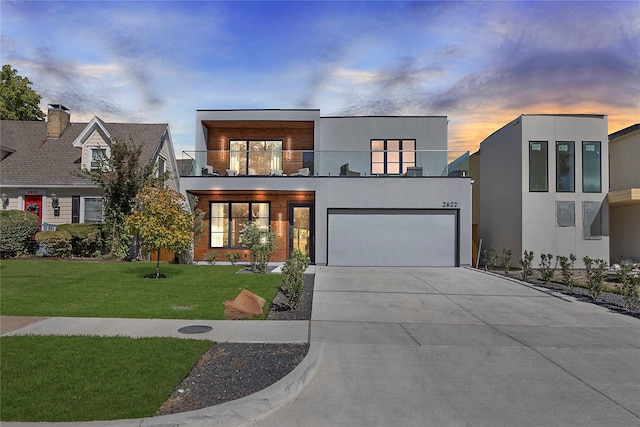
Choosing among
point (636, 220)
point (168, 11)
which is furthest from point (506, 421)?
point (636, 220)

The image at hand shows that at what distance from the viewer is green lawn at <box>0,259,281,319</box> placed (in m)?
7.68

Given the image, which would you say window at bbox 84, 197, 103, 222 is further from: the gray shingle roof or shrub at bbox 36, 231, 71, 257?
shrub at bbox 36, 231, 71, 257

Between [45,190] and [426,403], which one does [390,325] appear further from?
[45,190]

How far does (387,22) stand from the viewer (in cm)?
1143

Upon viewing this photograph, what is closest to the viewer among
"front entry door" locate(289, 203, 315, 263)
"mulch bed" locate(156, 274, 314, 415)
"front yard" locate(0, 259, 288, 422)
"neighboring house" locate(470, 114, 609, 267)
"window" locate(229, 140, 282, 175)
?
"front yard" locate(0, 259, 288, 422)

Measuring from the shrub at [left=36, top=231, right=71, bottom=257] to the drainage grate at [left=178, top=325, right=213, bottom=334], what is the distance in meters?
12.4

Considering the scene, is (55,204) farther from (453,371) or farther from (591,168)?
(591,168)

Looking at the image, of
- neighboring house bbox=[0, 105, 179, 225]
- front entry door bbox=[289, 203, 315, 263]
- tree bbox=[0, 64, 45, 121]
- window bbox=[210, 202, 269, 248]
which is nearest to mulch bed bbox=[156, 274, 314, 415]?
front entry door bbox=[289, 203, 315, 263]

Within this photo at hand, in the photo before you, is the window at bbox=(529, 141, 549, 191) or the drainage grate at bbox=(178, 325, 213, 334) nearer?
the drainage grate at bbox=(178, 325, 213, 334)

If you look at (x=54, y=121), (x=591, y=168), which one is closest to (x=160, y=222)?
(x=54, y=121)

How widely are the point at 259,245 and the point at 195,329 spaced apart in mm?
7401

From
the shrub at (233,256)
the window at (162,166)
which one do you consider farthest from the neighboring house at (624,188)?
the window at (162,166)

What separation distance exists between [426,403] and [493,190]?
18.6 meters

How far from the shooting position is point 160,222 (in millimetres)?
11305
